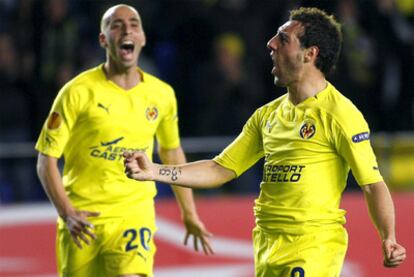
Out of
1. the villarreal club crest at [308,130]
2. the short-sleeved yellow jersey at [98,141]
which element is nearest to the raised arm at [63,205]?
the short-sleeved yellow jersey at [98,141]

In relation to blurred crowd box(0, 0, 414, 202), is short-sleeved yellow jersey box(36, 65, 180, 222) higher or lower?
lower

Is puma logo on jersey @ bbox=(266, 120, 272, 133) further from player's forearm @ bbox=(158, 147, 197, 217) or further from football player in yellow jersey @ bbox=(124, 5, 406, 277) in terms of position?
player's forearm @ bbox=(158, 147, 197, 217)

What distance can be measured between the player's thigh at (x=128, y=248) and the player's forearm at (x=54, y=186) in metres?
0.36

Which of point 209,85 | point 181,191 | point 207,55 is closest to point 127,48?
point 181,191

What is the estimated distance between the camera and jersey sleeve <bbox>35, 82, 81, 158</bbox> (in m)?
6.57

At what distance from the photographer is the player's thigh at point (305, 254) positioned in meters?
5.34

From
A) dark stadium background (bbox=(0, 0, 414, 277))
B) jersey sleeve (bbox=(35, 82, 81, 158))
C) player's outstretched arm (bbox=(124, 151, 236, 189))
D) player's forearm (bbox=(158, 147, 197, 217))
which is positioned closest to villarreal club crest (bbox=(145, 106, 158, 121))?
player's forearm (bbox=(158, 147, 197, 217))

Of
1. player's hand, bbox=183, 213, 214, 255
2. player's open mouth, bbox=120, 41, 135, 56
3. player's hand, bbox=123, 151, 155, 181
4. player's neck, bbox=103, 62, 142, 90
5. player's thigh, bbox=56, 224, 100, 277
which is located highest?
player's open mouth, bbox=120, 41, 135, 56

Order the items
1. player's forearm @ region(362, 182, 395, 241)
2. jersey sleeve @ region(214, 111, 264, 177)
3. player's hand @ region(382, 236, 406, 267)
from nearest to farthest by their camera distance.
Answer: player's hand @ region(382, 236, 406, 267) → player's forearm @ region(362, 182, 395, 241) → jersey sleeve @ region(214, 111, 264, 177)

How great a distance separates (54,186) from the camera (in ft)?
21.2

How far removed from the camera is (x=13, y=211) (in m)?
9.24

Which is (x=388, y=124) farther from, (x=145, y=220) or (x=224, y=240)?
(x=145, y=220)

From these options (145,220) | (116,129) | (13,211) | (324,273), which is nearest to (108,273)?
(145,220)

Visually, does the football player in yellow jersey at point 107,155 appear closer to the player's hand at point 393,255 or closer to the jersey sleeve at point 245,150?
the jersey sleeve at point 245,150
